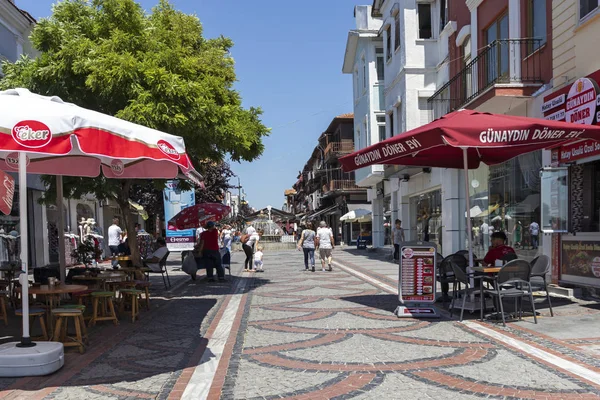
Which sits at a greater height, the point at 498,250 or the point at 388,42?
the point at 388,42

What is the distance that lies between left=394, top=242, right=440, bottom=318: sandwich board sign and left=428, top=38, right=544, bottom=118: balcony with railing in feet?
15.6

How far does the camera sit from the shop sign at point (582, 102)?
8.86 metres

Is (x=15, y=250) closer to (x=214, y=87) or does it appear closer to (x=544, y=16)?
(x=214, y=87)

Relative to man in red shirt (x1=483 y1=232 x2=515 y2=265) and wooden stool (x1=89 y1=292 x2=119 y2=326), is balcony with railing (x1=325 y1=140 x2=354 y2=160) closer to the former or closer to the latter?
man in red shirt (x1=483 y1=232 x2=515 y2=265)

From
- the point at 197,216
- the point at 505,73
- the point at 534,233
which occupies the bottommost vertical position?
the point at 534,233

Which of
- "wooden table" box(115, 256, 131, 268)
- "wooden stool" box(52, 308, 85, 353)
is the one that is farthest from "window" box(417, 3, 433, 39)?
"wooden stool" box(52, 308, 85, 353)

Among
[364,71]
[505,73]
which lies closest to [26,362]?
[505,73]

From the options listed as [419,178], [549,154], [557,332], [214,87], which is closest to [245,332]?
[557,332]

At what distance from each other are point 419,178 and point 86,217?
50.7 feet

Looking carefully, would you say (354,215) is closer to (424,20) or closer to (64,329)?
(424,20)

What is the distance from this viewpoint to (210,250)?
1385cm

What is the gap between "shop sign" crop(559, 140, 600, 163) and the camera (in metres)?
8.97

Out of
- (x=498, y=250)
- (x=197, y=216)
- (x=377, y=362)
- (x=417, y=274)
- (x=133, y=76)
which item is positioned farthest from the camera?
(x=197, y=216)

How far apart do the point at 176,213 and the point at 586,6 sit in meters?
14.5
